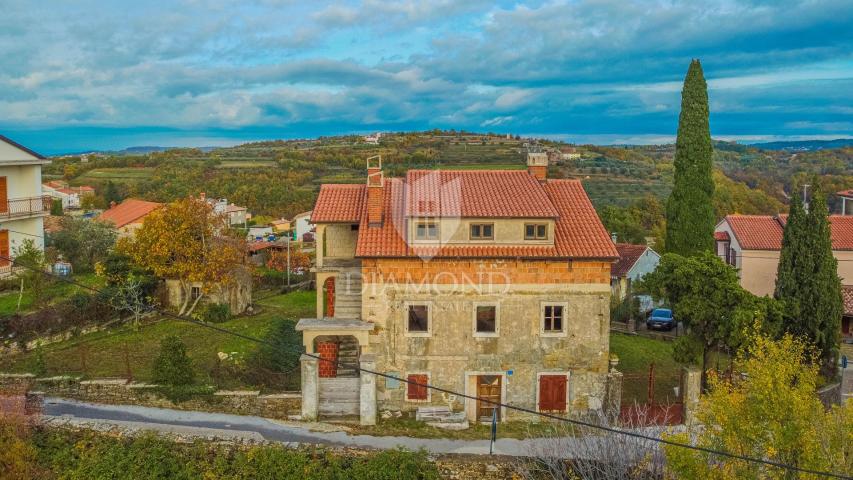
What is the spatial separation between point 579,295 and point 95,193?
7729 centimetres

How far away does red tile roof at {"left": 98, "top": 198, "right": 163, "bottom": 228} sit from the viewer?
55344 millimetres

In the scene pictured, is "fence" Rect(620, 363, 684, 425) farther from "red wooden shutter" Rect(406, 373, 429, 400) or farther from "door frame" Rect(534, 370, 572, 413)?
"red wooden shutter" Rect(406, 373, 429, 400)

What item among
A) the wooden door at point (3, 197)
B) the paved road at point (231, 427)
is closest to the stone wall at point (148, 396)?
the paved road at point (231, 427)

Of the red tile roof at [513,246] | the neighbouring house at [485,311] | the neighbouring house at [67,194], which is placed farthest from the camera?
the neighbouring house at [67,194]

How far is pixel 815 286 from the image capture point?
2509cm

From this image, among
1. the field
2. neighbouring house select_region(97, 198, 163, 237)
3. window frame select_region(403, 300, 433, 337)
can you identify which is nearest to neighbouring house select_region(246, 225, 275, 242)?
neighbouring house select_region(97, 198, 163, 237)

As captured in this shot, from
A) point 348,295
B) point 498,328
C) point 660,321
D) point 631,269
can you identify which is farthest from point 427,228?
point 631,269

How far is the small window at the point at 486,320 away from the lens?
21.8 meters

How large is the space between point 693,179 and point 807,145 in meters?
99.4

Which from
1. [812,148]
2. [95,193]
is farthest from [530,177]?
[812,148]

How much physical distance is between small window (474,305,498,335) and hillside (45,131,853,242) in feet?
101

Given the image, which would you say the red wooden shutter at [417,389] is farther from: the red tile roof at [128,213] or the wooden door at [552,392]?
the red tile roof at [128,213]

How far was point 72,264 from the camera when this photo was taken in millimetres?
35812

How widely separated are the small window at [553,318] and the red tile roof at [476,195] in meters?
3.10
